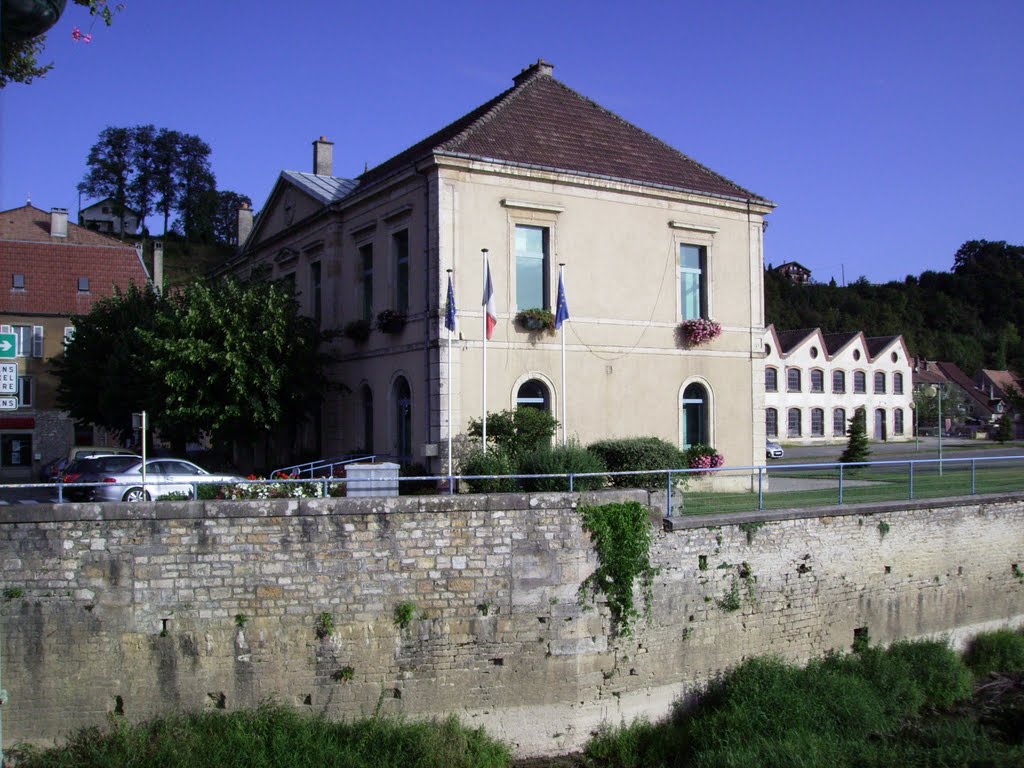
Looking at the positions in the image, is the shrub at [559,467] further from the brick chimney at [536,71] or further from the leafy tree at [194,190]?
the leafy tree at [194,190]

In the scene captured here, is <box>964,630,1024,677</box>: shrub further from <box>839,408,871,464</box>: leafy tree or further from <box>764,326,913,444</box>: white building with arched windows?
<box>764,326,913,444</box>: white building with arched windows

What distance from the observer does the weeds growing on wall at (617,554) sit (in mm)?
13484

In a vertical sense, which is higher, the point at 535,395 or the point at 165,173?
the point at 165,173

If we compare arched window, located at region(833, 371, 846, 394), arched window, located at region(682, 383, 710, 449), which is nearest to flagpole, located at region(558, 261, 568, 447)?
arched window, located at region(682, 383, 710, 449)

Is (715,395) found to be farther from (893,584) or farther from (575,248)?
(893,584)

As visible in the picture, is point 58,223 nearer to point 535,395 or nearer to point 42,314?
point 42,314

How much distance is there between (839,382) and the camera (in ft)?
206

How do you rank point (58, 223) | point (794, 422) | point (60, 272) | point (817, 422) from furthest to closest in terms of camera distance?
point (817, 422) < point (794, 422) < point (58, 223) < point (60, 272)

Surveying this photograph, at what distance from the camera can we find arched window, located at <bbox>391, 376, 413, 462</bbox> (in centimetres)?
2108

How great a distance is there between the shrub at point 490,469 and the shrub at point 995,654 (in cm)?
1040

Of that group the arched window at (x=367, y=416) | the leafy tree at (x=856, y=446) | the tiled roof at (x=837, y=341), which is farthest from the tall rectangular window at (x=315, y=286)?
the tiled roof at (x=837, y=341)

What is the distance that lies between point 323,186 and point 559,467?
1464 centimetres

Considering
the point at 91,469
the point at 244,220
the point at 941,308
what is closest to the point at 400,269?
the point at 91,469

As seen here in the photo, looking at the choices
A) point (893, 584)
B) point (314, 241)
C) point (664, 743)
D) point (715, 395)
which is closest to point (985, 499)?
point (893, 584)
